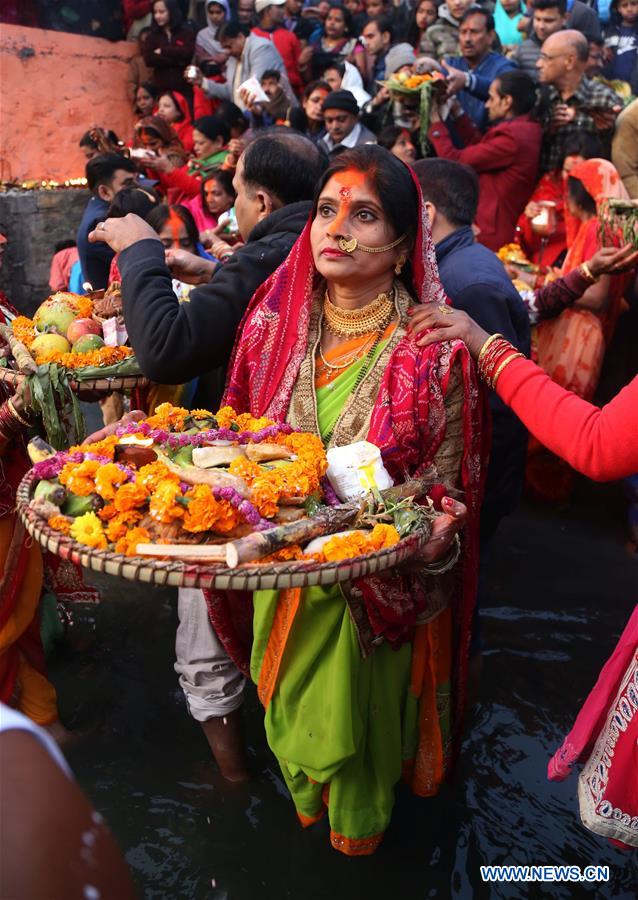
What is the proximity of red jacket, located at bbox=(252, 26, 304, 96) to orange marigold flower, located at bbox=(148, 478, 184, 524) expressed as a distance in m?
8.16

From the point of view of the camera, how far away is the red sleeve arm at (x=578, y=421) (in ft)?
6.57

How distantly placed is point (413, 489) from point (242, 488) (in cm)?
51

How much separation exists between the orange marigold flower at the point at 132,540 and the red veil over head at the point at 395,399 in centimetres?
76

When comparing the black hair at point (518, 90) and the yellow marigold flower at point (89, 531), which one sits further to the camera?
the black hair at point (518, 90)

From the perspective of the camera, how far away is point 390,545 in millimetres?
1971

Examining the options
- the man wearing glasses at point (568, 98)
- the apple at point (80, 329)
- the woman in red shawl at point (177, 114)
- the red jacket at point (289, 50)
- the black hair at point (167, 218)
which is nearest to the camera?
the apple at point (80, 329)

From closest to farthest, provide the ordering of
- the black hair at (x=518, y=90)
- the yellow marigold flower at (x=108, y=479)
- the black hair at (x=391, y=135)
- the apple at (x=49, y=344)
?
the yellow marigold flower at (x=108, y=479) < the apple at (x=49, y=344) < the black hair at (x=518, y=90) < the black hair at (x=391, y=135)

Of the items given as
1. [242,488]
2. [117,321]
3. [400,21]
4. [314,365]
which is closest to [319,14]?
[400,21]

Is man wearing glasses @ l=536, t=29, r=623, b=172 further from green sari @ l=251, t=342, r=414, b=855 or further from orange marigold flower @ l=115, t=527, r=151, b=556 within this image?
orange marigold flower @ l=115, t=527, r=151, b=556

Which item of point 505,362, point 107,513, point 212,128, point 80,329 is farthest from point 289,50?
point 107,513

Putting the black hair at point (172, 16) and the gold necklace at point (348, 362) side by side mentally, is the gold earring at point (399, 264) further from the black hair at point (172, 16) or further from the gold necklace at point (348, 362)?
the black hair at point (172, 16)

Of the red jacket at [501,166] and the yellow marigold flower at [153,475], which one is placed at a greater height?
the red jacket at [501,166]

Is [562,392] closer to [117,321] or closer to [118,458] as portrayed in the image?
[118,458]

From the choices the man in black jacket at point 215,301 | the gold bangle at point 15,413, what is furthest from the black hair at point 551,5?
the gold bangle at point 15,413
